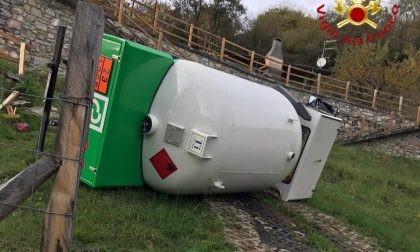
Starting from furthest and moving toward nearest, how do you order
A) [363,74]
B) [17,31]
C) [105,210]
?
[363,74]
[17,31]
[105,210]

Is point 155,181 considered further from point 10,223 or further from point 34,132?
point 34,132

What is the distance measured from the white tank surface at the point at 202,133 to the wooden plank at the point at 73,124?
7.64ft

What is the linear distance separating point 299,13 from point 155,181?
164 feet

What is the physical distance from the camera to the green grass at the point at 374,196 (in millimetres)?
8211

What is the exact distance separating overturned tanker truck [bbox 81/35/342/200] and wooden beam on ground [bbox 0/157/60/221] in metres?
2.12

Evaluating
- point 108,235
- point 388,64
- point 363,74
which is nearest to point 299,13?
point 388,64

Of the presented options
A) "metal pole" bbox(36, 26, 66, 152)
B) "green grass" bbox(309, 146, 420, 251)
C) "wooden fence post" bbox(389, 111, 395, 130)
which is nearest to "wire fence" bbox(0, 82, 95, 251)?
"metal pole" bbox(36, 26, 66, 152)

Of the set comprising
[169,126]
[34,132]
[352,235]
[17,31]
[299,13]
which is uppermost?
[299,13]

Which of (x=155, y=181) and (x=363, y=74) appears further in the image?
(x=363, y=74)

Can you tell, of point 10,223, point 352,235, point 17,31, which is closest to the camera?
point 10,223

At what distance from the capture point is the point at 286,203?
7797mm

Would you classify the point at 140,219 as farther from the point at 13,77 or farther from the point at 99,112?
the point at 13,77

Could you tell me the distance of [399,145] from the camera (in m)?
23.4

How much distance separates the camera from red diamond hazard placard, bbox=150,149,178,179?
5.62m
